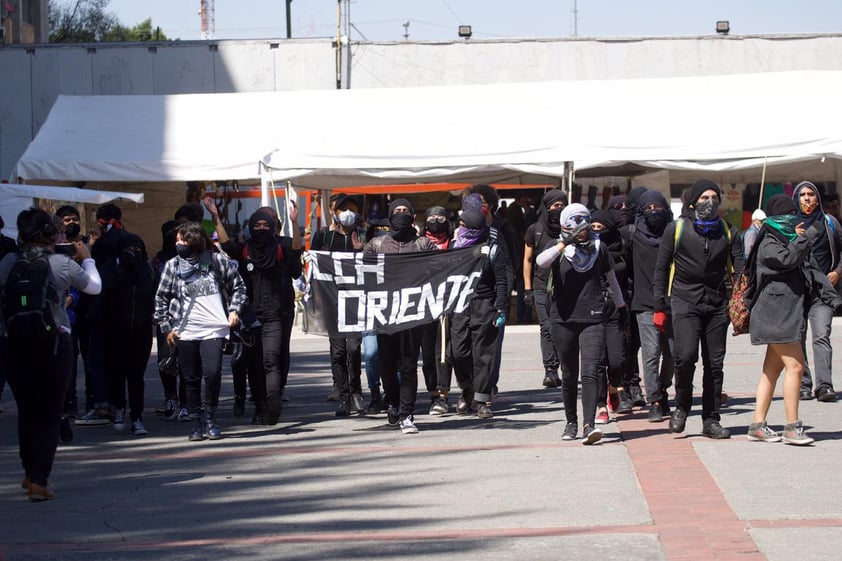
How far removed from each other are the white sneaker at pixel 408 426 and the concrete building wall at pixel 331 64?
2471cm

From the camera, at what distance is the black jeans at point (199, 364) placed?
9.70 meters

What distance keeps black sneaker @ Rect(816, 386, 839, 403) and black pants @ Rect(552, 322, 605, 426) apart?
9.42 ft

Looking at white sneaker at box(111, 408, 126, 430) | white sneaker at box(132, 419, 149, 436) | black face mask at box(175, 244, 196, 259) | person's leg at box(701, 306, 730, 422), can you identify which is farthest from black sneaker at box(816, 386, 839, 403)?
white sneaker at box(111, 408, 126, 430)

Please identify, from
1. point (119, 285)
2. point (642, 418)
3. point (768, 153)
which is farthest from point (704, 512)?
point (768, 153)

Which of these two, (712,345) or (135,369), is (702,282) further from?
(135,369)

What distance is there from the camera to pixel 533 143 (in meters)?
19.7

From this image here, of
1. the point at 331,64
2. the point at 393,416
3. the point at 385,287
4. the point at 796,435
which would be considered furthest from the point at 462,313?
the point at 331,64

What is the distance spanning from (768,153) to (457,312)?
1016 cm

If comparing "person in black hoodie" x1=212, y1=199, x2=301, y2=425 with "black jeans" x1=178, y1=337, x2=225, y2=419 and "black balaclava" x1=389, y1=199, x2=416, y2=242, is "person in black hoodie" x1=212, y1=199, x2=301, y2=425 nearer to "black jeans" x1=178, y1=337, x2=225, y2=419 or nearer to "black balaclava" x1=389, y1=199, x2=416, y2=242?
"black jeans" x1=178, y1=337, x2=225, y2=419

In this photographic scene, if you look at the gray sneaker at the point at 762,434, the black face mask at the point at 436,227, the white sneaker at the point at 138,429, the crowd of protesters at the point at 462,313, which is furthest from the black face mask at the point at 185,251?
the gray sneaker at the point at 762,434

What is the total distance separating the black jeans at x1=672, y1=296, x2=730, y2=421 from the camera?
9.11 m

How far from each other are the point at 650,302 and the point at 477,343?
1.49 m

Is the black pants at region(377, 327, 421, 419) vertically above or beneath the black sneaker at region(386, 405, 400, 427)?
above

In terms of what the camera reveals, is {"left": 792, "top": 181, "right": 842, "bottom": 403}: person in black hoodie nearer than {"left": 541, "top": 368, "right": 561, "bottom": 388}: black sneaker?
Yes
